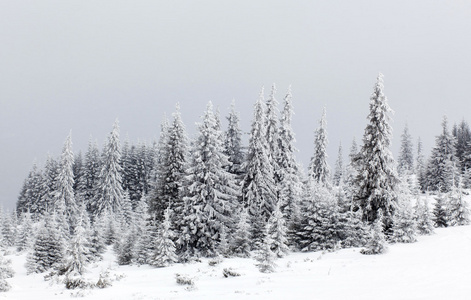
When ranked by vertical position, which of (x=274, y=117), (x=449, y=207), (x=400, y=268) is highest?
(x=274, y=117)

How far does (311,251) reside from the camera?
25.3 metres

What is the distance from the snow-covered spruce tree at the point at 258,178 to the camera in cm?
3466

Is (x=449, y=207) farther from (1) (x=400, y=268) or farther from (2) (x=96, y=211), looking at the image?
(2) (x=96, y=211)

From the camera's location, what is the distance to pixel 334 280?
14.9 meters

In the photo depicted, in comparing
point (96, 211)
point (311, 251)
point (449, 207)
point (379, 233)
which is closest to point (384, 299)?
point (379, 233)

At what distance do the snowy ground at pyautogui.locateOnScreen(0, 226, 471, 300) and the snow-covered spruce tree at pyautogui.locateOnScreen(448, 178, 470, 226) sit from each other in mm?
6174

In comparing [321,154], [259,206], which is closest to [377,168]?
[259,206]

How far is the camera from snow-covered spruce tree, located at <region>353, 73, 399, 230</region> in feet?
89.3

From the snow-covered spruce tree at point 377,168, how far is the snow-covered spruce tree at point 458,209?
14.9ft

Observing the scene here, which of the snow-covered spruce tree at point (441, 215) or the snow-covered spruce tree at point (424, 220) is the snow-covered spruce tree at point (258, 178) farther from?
the snow-covered spruce tree at point (441, 215)

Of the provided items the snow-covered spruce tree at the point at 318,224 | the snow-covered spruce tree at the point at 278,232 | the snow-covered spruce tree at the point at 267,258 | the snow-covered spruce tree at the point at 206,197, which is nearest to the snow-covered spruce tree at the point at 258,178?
the snow-covered spruce tree at the point at 206,197

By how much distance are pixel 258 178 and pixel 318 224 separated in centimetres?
1022

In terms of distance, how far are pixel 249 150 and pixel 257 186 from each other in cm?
385

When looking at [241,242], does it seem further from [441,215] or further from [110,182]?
[110,182]
